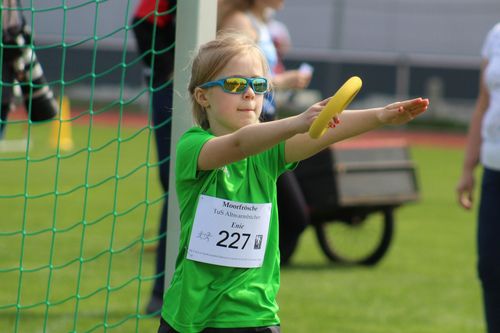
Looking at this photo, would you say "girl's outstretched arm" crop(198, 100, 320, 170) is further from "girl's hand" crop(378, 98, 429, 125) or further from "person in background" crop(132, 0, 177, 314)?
"person in background" crop(132, 0, 177, 314)

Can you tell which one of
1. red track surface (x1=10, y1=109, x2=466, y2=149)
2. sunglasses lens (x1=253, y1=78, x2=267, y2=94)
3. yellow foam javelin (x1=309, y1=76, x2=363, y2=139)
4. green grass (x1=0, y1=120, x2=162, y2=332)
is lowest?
red track surface (x1=10, y1=109, x2=466, y2=149)

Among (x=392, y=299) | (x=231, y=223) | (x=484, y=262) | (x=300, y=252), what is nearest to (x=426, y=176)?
(x=300, y=252)

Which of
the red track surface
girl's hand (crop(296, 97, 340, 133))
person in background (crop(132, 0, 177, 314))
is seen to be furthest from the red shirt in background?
the red track surface

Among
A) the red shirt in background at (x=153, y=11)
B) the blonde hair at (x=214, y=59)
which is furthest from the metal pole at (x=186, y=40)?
the red shirt in background at (x=153, y=11)

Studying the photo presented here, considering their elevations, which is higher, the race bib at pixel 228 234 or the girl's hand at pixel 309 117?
the girl's hand at pixel 309 117

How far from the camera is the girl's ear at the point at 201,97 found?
302 centimetres

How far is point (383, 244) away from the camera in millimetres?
7816

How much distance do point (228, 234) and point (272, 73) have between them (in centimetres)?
255

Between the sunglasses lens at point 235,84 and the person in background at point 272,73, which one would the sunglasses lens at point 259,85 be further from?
the person in background at point 272,73

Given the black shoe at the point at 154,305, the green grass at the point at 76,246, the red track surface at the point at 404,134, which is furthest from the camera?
the red track surface at the point at 404,134

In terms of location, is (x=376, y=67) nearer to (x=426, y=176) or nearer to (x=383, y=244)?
(x=426, y=176)

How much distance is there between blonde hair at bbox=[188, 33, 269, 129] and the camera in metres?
2.99

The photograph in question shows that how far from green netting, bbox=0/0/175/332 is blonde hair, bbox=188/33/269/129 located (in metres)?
0.88

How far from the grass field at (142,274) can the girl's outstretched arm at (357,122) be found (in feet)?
3.55
